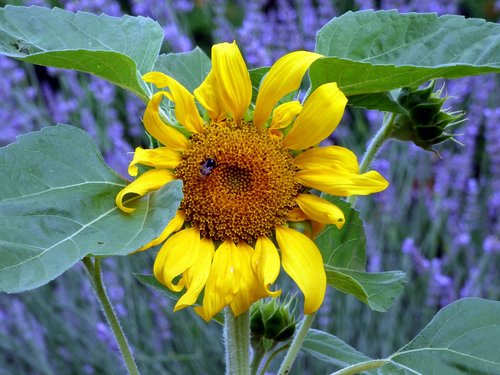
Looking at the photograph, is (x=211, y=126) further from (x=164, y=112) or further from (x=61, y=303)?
(x=61, y=303)

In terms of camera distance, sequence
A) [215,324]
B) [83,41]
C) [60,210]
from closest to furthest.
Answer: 1. [60,210]
2. [83,41]
3. [215,324]

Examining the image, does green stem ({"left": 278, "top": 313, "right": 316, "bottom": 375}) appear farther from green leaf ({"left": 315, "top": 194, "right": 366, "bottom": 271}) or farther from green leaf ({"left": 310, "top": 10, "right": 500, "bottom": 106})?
green leaf ({"left": 310, "top": 10, "right": 500, "bottom": 106})

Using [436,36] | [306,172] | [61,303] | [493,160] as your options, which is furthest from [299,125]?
[61,303]

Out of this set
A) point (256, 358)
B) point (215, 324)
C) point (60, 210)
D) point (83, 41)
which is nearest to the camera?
point (60, 210)

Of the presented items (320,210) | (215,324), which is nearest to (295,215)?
(320,210)

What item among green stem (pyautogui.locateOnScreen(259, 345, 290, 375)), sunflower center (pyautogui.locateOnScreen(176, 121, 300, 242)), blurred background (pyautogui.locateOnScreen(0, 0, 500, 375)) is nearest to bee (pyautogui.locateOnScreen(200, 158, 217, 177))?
sunflower center (pyautogui.locateOnScreen(176, 121, 300, 242))

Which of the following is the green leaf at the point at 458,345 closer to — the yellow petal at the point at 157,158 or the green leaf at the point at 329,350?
the green leaf at the point at 329,350

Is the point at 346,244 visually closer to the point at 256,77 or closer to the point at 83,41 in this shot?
the point at 256,77
